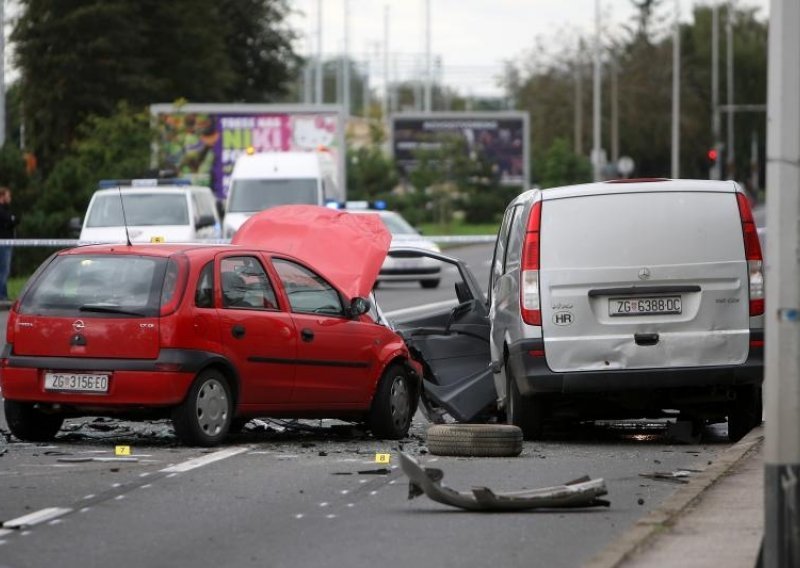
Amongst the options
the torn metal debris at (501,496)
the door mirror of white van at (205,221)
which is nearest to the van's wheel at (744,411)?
the torn metal debris at (501,496)

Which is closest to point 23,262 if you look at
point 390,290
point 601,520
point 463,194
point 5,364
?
point 390,290

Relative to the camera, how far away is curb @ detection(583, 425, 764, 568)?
298 inches

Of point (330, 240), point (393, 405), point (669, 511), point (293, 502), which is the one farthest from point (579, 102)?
point (669, 511)

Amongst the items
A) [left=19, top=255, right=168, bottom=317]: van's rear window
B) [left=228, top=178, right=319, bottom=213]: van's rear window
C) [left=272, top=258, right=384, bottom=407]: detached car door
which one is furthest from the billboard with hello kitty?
[left=19, top=255, right=168, bottom=317]: van's rear window

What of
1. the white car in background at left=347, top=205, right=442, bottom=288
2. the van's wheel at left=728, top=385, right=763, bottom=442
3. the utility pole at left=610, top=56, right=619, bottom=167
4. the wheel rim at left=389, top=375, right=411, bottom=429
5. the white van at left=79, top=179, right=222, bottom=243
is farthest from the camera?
the utility pole at left=610, top=56, right=619, bottom=167

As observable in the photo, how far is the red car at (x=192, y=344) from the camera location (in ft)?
38.8

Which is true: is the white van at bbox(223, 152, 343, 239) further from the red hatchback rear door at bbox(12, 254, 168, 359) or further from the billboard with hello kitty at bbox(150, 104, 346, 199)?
the red hatchback rear door at bbox(12, 254, 168, 359)

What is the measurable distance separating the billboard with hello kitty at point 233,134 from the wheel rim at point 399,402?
29.5 meters

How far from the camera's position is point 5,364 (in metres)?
12.2

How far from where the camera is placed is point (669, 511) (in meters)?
8.76

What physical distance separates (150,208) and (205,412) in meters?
20.0

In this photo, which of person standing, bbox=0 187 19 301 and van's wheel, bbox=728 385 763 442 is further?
person standing, bbox=0 187 19 301

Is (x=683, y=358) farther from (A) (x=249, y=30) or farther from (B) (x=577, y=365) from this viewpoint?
(A) (x=249, y=30)

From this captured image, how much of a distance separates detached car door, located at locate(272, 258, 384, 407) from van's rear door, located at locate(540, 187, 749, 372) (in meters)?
1.48
